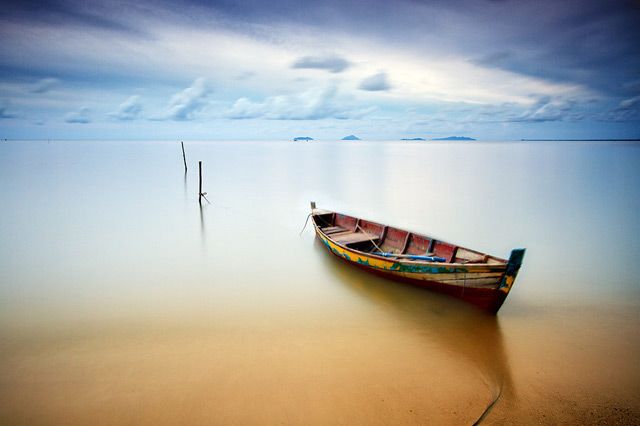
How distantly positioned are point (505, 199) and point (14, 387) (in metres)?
25.4

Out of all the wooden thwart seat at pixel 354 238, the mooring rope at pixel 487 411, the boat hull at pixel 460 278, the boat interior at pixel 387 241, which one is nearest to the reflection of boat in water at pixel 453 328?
the mooring rope at pixel 487 411

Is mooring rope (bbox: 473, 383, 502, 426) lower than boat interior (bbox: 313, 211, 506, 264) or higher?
lower

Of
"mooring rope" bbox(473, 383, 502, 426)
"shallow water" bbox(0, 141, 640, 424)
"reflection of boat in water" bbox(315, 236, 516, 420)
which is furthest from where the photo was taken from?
"reflection of boat in water" bbox(315, 236, 516, 420)

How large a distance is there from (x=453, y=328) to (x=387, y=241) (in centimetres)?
453

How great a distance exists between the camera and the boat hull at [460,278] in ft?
23.6

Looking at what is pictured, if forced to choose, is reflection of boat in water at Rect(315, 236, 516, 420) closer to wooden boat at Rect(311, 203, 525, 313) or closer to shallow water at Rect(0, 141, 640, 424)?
shallow water at Rect(0, 141, 640, 424)

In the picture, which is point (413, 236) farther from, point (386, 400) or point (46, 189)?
point (46, 189)

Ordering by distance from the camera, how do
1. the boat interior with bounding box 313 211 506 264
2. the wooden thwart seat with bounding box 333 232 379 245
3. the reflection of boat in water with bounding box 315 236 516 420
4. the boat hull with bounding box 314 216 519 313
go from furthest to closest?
the wooden thwart seat with bounding box 333 232 379 245 < the boat interior with bounding box 313 211 506 264 < the boat hull with bounding box 314 216 519 313 < the reflection of boat in water with bounding box 315 236 516 420

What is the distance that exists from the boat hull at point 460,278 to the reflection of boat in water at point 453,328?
0.32 meters

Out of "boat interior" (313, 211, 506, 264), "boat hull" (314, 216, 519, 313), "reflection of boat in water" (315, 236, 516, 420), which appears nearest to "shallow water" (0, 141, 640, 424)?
"reflection of boat in water" (315, 236, 516, 420)

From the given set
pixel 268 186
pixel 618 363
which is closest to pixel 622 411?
pixel 618 363

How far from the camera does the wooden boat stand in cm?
723

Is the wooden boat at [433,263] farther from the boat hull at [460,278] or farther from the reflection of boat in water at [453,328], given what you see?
the reflection of boat in water at [453,328]

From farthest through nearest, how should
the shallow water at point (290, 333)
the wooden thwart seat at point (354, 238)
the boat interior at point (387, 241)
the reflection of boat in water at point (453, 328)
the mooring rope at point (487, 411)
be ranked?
the wooden thwart seat at point (354, 238) < the boat interior at point (387, 241) < the reflection of boat in water at point (453, 328) < the shallow water at point (290, 333) < the mooring rope at point (487, 411)
